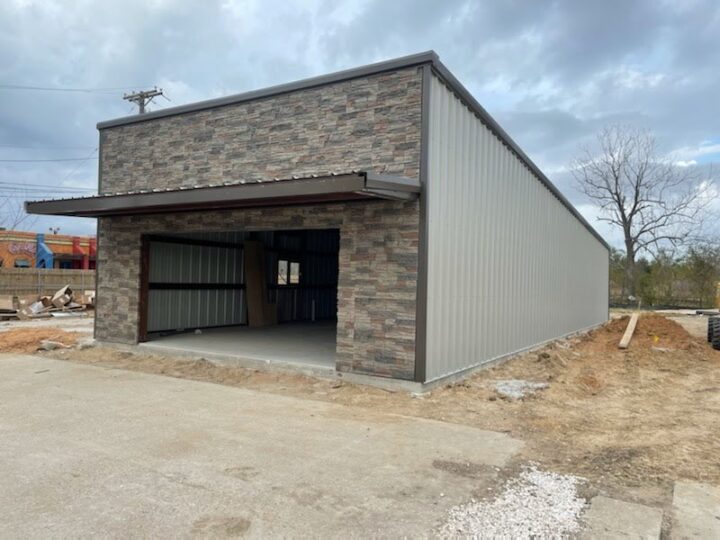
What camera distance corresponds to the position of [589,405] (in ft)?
26.7

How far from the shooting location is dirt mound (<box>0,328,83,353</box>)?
41.2 feet

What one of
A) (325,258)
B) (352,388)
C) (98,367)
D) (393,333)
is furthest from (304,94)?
(325,258)

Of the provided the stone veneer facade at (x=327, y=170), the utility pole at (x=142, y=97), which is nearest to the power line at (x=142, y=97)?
the utility pole at (x=142, y=97)

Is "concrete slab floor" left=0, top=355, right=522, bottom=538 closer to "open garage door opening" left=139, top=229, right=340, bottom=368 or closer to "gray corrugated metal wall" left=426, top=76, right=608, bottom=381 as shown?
"gray corrugated metal wall" left=426, top=76, right=608, bottom=381

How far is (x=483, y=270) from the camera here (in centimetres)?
1048

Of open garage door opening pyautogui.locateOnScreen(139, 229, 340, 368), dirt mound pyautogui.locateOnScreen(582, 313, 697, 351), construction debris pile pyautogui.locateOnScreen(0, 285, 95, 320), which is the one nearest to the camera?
open garage door opening pyautogui.locateOnScreen(139, 229, 340, 368)

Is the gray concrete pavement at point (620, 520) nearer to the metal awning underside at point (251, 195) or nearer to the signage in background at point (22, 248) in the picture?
the metal awning underside at point (251, 195)

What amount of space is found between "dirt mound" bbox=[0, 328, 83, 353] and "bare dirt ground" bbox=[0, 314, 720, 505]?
29 cm

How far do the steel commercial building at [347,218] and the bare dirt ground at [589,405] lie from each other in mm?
591

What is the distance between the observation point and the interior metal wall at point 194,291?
13102mm

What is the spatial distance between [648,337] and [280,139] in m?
13.7

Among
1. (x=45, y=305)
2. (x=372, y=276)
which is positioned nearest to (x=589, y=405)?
(x=372, y=276)

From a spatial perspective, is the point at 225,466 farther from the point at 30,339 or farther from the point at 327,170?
the point at 30,339

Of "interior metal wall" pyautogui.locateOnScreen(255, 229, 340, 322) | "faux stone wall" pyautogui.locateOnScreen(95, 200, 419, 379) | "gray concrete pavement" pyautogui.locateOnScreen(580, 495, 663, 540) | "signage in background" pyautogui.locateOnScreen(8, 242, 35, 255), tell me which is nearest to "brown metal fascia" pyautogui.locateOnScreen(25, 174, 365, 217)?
"faux stone wall" pyautogui.locateOnScreen(95, 200, 419, 379)
